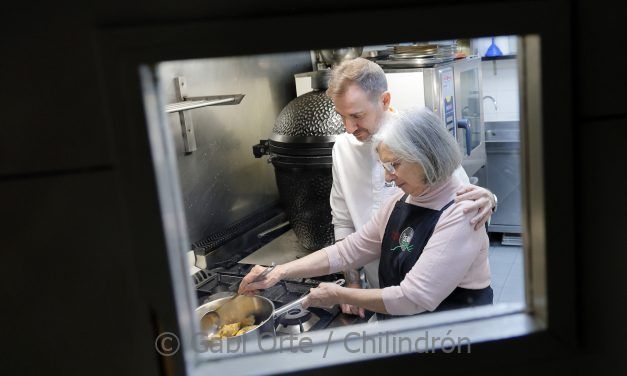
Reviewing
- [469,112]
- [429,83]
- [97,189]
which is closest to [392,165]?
[97,189]

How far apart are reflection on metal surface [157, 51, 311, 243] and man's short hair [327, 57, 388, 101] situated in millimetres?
441

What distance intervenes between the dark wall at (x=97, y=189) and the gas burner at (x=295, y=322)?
0.88m

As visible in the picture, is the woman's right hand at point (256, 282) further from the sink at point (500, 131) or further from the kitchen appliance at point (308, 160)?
the sink at point (500, 131)

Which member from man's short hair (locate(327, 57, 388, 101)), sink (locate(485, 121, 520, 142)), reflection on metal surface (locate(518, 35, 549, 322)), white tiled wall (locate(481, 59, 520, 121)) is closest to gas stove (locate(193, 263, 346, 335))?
man's short hair (locate(327, 57, 388, 101))

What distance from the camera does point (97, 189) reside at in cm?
64

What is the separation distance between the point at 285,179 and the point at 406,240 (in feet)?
2.10

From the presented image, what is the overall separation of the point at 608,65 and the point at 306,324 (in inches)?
43.4

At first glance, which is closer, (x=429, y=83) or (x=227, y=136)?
(x=227, y=136)

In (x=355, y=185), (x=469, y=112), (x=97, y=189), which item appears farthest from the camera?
(x=469, y=112)

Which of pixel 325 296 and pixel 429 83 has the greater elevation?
pixel 429 83

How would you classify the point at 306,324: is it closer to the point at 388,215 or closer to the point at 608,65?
the point at 388,215

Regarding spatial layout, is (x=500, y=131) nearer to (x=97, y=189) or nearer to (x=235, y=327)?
(x=235, y=327)

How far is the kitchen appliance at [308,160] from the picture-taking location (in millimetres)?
2059

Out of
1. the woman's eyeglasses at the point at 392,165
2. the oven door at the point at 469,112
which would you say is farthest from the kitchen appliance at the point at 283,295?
the oven door at the point at 469,112
